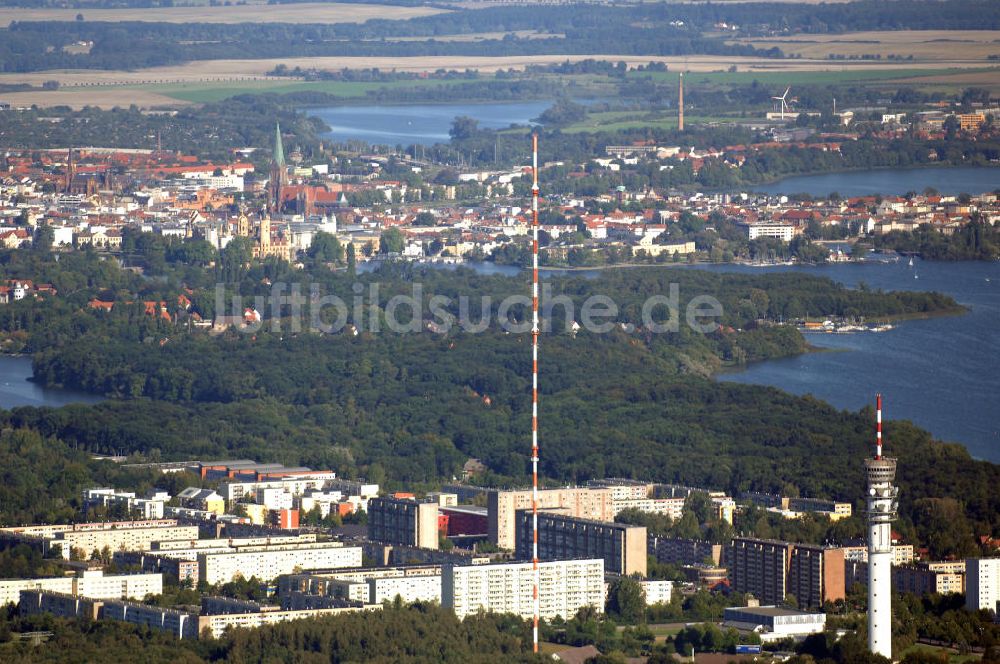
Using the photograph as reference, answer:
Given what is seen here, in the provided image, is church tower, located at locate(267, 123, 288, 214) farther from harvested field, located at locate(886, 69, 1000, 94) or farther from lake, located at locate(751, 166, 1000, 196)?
harvested field, located at locate(886, 69, 1000, 94)

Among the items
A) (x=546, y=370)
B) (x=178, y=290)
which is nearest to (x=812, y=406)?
(x=546, y=370)

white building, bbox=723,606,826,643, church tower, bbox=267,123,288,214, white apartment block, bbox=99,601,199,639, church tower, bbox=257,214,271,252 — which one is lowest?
church tower, bbox=267,123,288,214

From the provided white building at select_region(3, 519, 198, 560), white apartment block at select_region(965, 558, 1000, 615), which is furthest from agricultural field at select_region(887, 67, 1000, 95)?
white apartment block at select_region(965, 558, 1000, 615)

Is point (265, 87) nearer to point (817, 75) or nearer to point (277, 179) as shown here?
point (817, 75)

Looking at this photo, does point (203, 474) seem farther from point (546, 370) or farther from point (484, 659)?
point (484, 659)

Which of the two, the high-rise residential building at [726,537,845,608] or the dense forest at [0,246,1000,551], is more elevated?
the high-rise residential building at [726,537,845,608]

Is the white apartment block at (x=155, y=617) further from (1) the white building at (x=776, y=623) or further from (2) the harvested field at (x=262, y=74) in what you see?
(2) the harvested field at (x=262, y=74)
